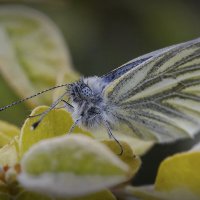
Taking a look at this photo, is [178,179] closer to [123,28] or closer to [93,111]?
[93,111]

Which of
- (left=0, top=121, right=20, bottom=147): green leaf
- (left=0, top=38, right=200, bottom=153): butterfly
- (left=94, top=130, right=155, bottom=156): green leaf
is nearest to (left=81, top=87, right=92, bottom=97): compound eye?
(left=0, top=38, right=200, bottom=153): butterfly

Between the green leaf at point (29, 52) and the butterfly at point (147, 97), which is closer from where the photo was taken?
the butterfly at point (147, 97)

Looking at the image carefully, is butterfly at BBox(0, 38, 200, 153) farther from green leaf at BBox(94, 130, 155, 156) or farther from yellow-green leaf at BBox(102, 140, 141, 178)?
yellow-green leaf at BBox(102, 140, 141, 178)

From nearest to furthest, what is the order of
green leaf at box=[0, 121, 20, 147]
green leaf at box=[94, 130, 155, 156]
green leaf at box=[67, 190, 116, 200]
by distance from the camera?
green leaf at box=[67, 190, 116, 200], green leaf at box=[0, 121, 20, 147], green leaf at box=[94, 130, 155, 156]

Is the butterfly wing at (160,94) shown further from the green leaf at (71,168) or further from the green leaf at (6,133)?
the green leaf at (71,168)

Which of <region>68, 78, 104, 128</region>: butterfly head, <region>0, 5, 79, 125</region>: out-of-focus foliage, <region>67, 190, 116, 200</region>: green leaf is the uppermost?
<region>0, 5, 79, 125</region>: out-of-focus foliage

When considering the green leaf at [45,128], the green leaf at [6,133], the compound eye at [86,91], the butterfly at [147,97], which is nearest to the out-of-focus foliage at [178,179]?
the green leaf at [45,128]

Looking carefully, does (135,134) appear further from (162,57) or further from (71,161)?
(71,161)
